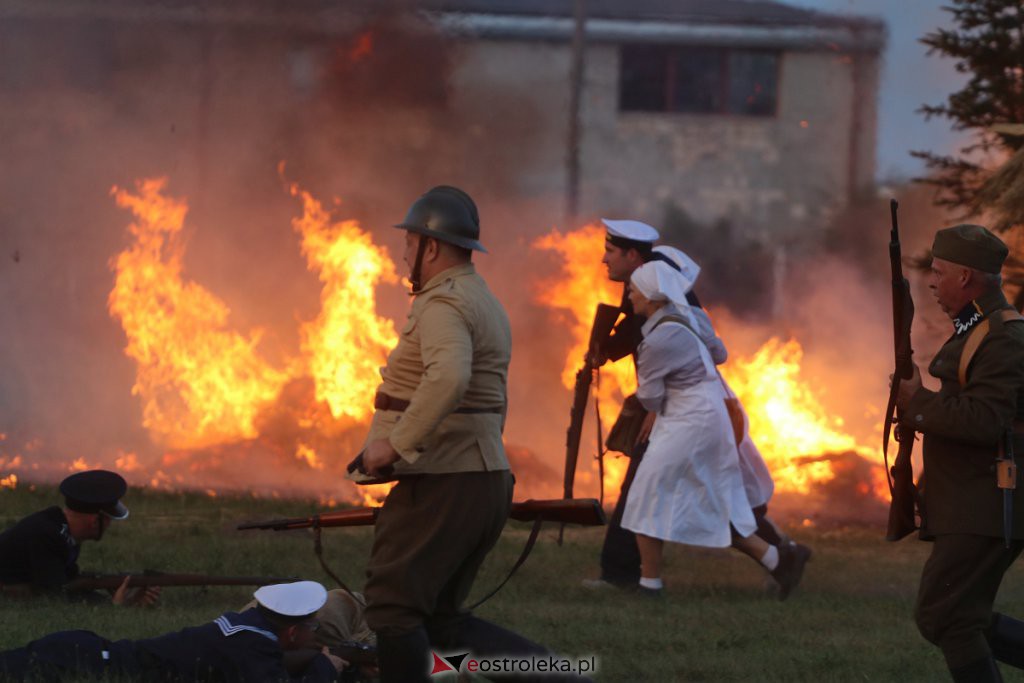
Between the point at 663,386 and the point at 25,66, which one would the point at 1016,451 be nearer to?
the point at 663,386

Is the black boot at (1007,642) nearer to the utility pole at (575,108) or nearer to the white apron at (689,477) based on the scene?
the white apron at (689,477)

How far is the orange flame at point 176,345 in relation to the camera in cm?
1408

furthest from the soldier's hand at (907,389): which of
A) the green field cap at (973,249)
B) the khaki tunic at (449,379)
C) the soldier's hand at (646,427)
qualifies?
the soldier's hand at (646,427)

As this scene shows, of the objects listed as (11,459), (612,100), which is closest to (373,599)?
(11,459)

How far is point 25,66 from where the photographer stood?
15.5 m

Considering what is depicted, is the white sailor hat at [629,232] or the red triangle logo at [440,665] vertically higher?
the white sailor hat at [629,232]

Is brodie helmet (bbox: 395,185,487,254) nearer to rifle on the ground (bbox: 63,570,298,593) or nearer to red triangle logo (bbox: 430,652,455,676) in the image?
red triangle logo (bbox: 430,652,455,676)

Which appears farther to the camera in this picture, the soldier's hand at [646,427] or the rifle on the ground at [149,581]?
the soldier's hand at [646,427]

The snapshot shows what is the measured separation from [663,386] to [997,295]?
337 centimetres

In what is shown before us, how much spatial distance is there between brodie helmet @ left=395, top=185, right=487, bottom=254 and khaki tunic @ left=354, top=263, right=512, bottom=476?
0.10m

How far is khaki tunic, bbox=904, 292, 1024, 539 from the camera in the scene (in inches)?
184

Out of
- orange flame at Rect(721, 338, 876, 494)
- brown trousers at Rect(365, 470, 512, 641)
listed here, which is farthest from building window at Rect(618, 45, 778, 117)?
brown trousers at Rect(365, 470, 512, 641)

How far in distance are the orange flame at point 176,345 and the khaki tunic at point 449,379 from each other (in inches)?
362

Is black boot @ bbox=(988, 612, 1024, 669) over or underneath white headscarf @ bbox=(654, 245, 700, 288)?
underneath
